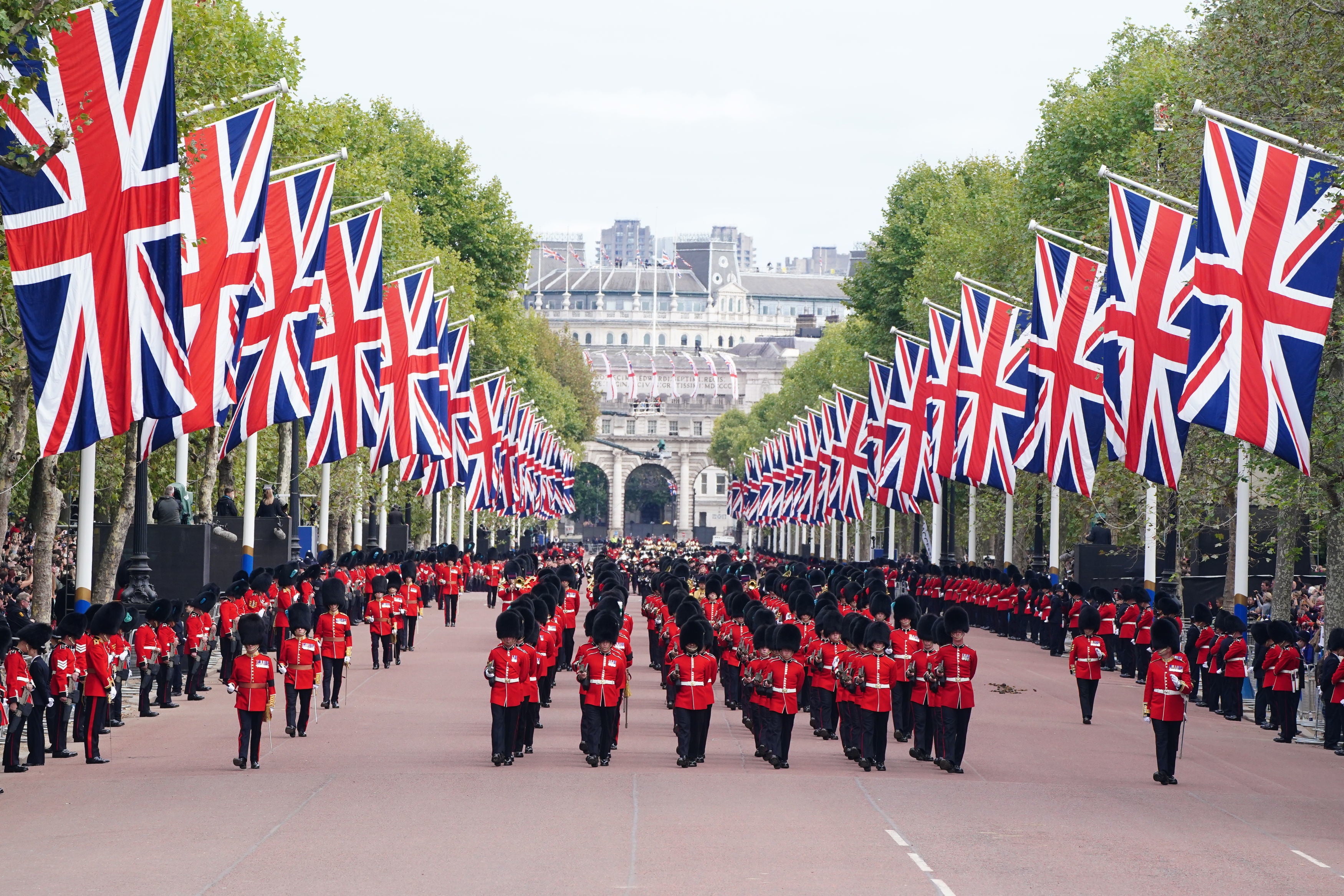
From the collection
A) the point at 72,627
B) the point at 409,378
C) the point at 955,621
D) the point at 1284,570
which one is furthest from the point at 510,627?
the point at 1284,570

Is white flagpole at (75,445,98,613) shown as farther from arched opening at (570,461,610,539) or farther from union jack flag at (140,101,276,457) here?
arched opening at (570,461,610,539)

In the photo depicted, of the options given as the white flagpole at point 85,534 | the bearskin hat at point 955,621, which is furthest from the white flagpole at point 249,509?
the bearskin hat at point 955,621

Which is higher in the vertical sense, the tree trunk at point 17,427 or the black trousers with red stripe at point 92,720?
the tree trunk at point 17,427

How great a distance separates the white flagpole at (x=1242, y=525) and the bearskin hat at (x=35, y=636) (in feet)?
50.8

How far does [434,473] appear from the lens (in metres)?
44.2

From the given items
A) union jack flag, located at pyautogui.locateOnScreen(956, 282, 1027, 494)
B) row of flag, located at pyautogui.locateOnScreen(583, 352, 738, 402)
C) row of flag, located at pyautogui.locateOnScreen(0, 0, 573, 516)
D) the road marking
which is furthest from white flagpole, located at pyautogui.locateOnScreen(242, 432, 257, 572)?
row of flag, located at pyautogui.locateOnScreen(583, 352, 738, 402)

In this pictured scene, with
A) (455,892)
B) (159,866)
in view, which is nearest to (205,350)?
(159,866)

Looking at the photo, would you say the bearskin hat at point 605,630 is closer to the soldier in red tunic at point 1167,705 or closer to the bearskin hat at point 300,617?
the bearskin hat at point 300,617

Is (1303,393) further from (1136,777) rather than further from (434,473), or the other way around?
(434,473)

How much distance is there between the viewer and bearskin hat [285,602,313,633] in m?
18.6

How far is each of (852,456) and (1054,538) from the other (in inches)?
463

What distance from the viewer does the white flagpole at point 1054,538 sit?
38375 millimetres

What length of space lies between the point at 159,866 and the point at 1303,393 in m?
10.9

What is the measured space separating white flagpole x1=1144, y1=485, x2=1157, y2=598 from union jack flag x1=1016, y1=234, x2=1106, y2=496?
259 centimetres
